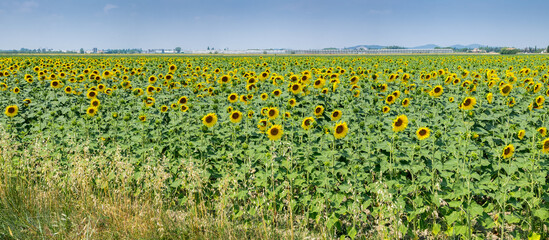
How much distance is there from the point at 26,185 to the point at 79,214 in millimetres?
1810

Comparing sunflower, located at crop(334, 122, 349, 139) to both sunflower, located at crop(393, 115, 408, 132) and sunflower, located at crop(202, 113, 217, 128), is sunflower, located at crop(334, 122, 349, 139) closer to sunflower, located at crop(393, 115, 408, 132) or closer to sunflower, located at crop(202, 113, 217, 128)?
sunflower, located at crop(393, 115, 408, 132)

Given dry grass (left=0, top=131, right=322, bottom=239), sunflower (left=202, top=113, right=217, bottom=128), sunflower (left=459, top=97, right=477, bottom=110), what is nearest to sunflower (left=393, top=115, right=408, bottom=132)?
sunflower (left=459, top=97, right=477, bottom=110)

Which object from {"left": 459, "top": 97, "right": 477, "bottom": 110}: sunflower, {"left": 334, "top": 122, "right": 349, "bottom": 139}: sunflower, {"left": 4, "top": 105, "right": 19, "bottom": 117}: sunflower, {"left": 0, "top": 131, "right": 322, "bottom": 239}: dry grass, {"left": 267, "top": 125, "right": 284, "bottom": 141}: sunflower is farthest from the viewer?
{"left": 4, "top": 105, "right": 19, "bottom": 117}: sunflower

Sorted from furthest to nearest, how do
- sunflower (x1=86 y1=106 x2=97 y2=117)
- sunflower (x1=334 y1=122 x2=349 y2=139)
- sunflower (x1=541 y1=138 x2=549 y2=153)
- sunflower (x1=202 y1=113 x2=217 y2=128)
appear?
sunflower (x1=86 y1=106 x2=97 y2=117), sunflower (x1=202 y1=113 x2=217 y2=128), sunflower (x1=334 y1=122 x2=349 y2=139), sunflower (x1=541 y1=138 x2=549 y2=153)

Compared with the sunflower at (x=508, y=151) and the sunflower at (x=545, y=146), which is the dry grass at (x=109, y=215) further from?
the sunflower at (x=545, y=146)

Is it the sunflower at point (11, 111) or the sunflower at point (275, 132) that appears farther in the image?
the sunflower at point (11, 111)

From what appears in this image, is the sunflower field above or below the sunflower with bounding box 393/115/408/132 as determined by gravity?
below

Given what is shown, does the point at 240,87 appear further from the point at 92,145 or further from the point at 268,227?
the point at 268,227

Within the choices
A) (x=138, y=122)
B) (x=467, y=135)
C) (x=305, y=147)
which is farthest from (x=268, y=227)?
(x=138, y=122)

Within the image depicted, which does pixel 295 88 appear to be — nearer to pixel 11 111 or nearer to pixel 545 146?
pixel 545 146

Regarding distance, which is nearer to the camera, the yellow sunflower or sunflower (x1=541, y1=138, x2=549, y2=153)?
sunflower (x1=541, y1=138, x2=549, y2=153)

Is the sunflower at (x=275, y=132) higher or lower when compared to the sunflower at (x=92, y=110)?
lower

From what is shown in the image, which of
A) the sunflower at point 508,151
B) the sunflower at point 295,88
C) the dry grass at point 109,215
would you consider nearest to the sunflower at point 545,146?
the sunflower at point 508,151

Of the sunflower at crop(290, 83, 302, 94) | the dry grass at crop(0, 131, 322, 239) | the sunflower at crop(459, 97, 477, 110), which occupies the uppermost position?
the sunflower at crop(290, 83, 302, 94)
